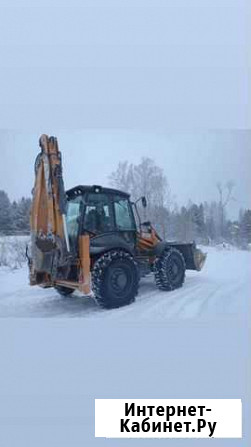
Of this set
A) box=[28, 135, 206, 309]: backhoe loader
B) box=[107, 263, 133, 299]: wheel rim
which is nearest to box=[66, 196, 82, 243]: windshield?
box=[28, 135, 206, 309]: backhoe loader

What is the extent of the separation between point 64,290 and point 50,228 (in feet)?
1.53

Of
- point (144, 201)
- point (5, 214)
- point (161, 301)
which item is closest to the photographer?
point (5, 214)

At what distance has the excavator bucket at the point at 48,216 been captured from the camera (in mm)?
2805

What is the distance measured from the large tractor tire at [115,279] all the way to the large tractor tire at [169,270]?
20 cm

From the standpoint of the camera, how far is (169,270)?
3.18m

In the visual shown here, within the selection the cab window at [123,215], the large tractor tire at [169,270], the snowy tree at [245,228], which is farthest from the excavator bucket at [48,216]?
the snowy tree at [245,228]

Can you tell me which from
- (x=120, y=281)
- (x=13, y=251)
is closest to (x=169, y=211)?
(x=120, y=281)

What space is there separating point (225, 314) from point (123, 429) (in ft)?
3.24

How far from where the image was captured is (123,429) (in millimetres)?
2314

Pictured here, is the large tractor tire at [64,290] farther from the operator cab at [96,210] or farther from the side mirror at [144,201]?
the side mirror at [144,201]

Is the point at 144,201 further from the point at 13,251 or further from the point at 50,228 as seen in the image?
the point at 13,251

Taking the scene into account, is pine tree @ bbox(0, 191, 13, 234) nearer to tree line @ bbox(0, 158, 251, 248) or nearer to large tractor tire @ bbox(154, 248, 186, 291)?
tree line @ bbox(0, 158, 251, 248)

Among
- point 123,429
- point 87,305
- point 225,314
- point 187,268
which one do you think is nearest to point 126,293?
point 87,305

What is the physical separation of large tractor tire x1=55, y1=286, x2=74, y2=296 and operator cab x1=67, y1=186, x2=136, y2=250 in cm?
34
